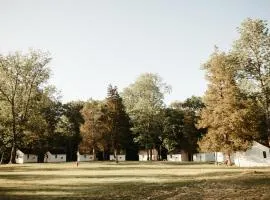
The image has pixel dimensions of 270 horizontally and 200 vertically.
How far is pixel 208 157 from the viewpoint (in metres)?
113

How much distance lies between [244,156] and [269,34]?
22.4 meters

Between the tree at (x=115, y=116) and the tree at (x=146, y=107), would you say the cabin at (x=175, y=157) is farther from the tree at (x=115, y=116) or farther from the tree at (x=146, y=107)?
the tree at (x=115, y=116)

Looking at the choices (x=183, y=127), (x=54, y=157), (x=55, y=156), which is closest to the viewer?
(x=183, y=127)

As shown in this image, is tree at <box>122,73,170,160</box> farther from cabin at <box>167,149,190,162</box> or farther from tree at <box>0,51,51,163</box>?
tree at <box>0,51,51,163</box>

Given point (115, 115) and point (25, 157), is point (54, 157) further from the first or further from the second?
point (115, 115)

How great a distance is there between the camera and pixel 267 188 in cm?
2098

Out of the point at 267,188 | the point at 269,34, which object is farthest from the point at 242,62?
the point at 267,188

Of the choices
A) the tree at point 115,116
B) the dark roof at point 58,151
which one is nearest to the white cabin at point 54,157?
the dark roof at point 58,151

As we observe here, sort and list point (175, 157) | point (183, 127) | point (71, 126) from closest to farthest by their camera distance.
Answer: point (183, 127)
point (71, 126)
point (175, 157)

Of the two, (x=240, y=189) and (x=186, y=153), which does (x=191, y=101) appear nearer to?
(x=186, y=153)

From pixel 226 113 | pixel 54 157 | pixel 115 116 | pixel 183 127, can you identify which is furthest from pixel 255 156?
pixel 54 157

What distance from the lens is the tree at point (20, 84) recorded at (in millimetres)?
65875

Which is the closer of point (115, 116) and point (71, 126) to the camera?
point (115, 116)

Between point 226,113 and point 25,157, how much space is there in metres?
87.3
